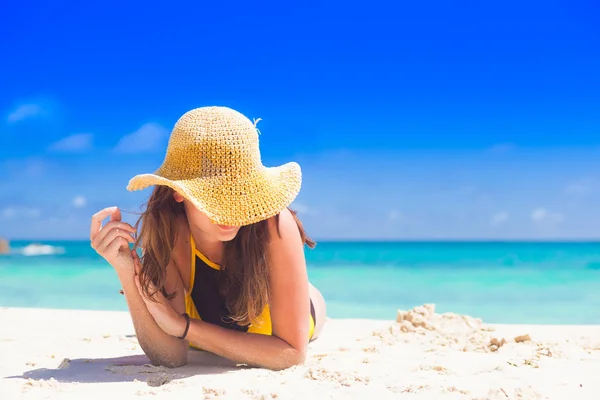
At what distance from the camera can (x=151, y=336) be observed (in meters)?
2.89

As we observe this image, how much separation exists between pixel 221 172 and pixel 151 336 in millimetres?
988

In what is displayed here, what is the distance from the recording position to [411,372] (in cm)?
291

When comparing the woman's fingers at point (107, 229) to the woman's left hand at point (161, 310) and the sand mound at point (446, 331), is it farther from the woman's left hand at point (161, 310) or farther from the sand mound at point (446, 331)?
the sand mound at point (446, 331)

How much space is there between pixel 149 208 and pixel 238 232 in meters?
0.44

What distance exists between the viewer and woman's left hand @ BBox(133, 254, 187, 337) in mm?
2725

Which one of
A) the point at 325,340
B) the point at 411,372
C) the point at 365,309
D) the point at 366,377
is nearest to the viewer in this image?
the point at 366,377

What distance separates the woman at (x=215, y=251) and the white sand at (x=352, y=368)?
20 centimetres

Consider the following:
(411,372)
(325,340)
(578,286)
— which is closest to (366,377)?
(411,372)

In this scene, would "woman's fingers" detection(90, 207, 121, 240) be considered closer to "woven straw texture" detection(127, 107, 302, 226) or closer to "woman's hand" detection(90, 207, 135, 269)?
"woman's hand" detection(90, 207, 135, 269)

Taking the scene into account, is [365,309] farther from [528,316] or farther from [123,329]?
[123,329]

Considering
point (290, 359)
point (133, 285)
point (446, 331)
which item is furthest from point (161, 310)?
point (446, 331)

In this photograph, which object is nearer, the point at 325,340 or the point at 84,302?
the point at 325,340

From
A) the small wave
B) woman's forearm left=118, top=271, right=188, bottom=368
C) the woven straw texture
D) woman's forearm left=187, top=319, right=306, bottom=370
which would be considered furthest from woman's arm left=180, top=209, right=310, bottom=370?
the small wave

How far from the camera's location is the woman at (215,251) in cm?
247
